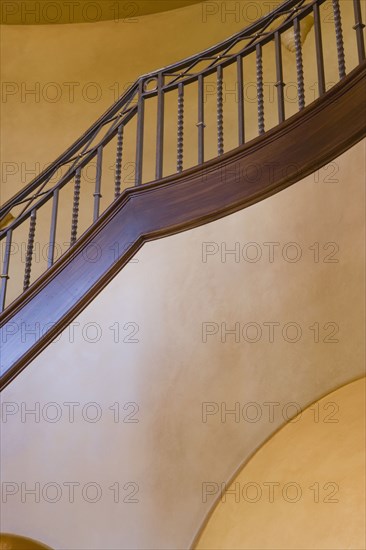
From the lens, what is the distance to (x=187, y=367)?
12.9 ft

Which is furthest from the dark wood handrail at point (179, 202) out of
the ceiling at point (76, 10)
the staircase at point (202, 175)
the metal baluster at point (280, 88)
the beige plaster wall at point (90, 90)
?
the ceiling at point (76, 10)

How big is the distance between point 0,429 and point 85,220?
371cm

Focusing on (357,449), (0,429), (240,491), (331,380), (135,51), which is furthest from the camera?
(135,51)

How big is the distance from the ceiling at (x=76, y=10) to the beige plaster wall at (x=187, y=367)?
4.87 meters

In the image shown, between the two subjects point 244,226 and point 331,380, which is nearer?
point 331,380

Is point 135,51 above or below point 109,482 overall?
above

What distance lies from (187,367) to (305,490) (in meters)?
1.01

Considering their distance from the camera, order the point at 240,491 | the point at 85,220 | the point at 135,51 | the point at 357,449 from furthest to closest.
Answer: the point at 135,51 < the point at 85,220 < the point at 357,449 < the point at 240,491

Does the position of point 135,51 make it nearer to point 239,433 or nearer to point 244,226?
point 244,226

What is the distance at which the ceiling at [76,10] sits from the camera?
26.8ft

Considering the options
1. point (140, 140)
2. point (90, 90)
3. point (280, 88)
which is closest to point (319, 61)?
point (280, 88)

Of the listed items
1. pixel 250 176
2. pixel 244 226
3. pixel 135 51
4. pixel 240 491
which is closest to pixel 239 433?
pixel 240 491

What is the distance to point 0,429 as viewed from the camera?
4344mm

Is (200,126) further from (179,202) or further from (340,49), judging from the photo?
(340,49)
